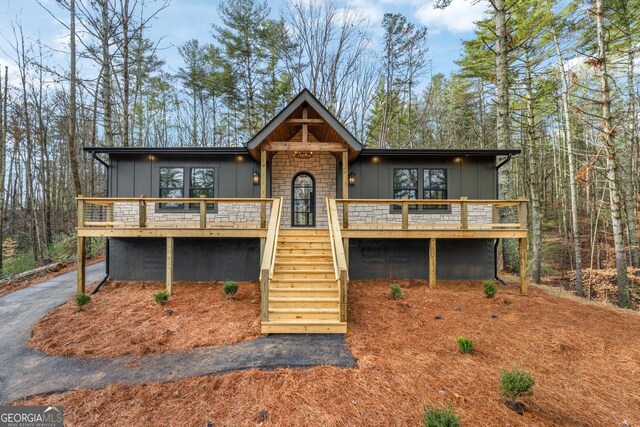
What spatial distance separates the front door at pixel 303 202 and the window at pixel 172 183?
3503mm

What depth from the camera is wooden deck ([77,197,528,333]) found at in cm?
505

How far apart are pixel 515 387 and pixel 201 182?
28.1 feet

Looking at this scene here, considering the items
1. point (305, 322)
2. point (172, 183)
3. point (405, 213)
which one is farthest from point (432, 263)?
point (172, 183)

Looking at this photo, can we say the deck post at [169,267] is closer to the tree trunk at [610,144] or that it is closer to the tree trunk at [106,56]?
the tree trunk at [106,56]

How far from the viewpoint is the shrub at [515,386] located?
3.00 m

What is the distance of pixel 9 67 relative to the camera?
1192 cm

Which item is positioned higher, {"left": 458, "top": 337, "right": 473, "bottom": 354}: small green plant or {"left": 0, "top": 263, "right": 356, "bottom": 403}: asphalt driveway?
{"left": 458, "top": 337, "right": 473, "bottom": 354}: small green plant

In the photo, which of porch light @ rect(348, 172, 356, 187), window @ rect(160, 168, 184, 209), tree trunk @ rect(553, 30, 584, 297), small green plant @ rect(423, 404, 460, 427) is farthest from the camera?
tree trunk @ rect(553, 30, 584, 297)

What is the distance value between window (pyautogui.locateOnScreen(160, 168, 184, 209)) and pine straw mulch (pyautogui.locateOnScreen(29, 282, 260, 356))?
2900 mm

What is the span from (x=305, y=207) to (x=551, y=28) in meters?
11.6

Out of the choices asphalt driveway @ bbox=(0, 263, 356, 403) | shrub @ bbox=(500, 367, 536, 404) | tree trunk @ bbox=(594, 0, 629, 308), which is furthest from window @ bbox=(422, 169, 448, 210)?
shrub @ bbox=(500, 367, 536, 404)

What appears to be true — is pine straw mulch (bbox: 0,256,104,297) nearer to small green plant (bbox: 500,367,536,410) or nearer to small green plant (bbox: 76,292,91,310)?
small green plant (bbox: 76,292,91,310)

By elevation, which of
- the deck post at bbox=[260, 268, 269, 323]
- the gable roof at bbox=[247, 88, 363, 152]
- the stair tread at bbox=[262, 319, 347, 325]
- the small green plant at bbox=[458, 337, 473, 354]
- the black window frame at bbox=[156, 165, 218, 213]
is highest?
the gable roof at bbox=[247, 88, 363, 152]

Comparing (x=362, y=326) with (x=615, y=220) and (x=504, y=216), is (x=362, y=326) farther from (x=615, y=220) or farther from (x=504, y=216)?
(x=504, y=216)
